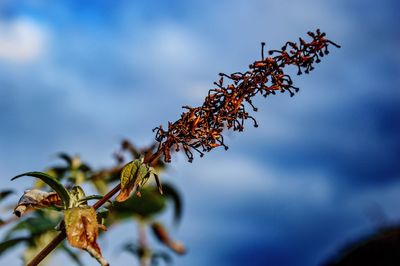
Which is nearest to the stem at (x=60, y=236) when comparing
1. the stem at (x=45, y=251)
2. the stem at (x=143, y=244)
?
the stem at (x=45, y=251)

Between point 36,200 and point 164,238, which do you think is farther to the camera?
point 164,238

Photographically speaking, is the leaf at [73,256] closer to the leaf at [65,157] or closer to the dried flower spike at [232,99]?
the leaf at [65,157]

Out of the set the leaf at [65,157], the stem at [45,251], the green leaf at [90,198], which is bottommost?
the stem at [45,251]

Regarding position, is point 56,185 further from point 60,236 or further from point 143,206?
point 143,206

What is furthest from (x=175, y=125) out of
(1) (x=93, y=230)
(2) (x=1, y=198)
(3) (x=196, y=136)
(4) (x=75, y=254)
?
(4) (x=75, y=254)

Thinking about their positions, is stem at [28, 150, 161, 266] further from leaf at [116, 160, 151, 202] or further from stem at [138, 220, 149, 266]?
stem at [138, 220, 149, 266]

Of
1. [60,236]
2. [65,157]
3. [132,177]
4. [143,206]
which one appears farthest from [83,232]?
[143,206]
